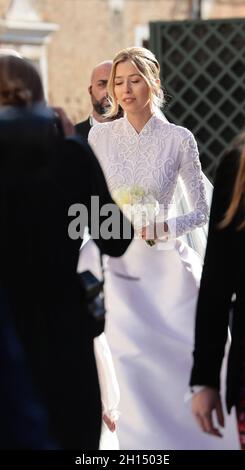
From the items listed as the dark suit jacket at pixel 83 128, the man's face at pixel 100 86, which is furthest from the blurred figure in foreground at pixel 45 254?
the man's face at pixel 100 86

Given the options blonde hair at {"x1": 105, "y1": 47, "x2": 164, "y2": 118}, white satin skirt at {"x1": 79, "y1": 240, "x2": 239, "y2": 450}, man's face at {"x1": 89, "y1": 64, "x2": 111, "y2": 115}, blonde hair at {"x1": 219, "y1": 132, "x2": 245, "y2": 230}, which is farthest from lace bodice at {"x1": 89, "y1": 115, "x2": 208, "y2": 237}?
blonde hair at {"x1": 219, "y1": 132, "x2": 245, "y2": 230}

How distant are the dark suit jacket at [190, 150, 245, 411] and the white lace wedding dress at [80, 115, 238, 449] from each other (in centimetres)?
101

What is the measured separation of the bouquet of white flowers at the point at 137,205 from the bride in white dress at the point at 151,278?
4 centimetres

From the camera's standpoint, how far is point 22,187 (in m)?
3.63

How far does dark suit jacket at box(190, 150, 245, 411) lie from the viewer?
3.78m

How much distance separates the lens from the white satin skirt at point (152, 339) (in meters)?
5.25

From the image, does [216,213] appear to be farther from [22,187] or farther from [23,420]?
[23,420]

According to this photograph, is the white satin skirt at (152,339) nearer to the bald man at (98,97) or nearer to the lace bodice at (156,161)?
the lace bodice at (156,161)

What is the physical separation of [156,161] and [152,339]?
106cm

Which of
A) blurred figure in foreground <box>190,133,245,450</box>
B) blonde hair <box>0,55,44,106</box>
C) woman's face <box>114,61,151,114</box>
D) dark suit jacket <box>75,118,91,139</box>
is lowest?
blurred figure in foreground <box>190,133,245,450</box>

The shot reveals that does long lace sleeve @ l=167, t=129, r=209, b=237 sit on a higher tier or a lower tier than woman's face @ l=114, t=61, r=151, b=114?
lower

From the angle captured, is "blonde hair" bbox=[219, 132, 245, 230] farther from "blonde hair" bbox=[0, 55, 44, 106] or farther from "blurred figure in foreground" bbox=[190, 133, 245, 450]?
"blonde hair" bbox=[0, 55, 44, 106]

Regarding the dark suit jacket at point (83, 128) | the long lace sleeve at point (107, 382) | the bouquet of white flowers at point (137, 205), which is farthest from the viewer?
the dark suit jacket at point (83, 128)

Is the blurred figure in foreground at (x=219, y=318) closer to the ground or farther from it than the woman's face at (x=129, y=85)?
closer to the ground
